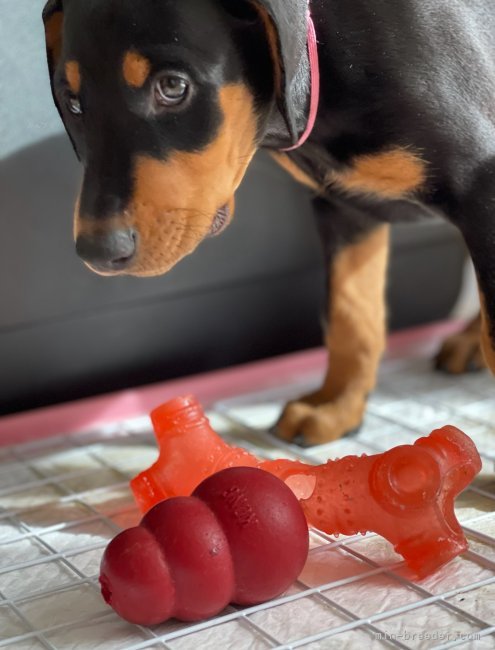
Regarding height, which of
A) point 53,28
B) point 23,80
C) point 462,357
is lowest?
point 462,357

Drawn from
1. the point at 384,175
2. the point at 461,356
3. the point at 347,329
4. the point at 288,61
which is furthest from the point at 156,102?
the point at 461,356

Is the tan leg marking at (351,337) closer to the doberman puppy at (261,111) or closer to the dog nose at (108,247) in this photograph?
the doberman puppy at (261,111)

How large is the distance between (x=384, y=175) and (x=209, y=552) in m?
0.55

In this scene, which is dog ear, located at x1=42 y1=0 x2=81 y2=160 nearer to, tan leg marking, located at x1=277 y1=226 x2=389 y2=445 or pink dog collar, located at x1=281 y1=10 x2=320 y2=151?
pink dog collar, located at x1=281 y1=10 x2=320 y2=151

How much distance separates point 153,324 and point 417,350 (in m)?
0.51

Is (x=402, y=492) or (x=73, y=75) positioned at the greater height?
(x=73, y=75)

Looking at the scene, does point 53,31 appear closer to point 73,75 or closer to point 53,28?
point 53,28

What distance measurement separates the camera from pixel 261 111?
3.86ft

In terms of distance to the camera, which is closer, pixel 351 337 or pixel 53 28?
pixel 53 28

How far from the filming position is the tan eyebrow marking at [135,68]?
41.4 inches

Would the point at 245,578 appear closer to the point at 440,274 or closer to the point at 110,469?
the point at 110,469

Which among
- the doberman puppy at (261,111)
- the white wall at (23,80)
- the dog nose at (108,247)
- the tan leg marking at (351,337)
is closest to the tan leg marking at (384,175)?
the doberman puppy at (261,111)

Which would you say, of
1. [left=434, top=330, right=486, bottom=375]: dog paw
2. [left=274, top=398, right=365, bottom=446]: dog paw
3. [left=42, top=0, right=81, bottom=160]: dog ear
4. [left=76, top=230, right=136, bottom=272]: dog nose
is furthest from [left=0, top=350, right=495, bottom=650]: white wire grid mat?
[left=42, top=0, right=81, bottom=160]: dog ear

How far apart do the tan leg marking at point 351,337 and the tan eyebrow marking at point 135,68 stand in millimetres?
606
